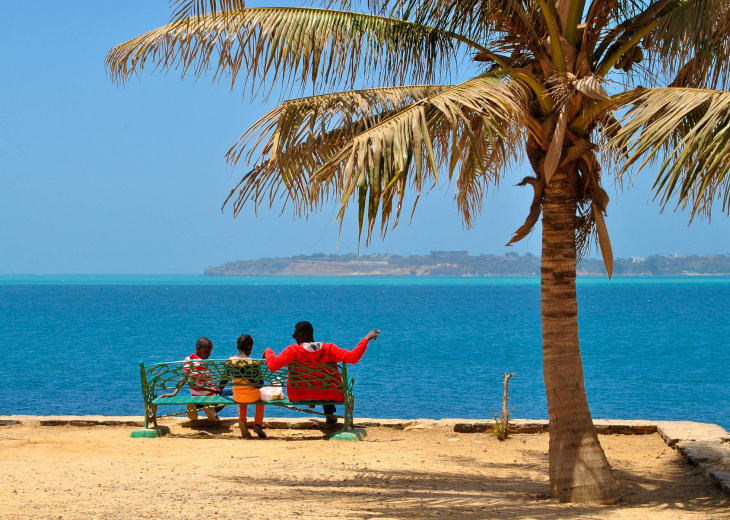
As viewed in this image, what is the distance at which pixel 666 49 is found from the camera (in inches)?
223

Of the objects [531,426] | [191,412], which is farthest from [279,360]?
[531,426]

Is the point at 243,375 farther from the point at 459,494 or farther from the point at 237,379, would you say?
the point at 459,494

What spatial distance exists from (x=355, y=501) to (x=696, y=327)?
5311 cm

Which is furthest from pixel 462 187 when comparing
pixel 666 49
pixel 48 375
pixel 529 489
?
pixel 48 375

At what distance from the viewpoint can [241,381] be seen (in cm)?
793

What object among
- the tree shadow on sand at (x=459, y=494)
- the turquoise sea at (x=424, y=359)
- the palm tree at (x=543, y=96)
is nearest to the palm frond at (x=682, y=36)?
the palm tree at (x=543, y=96)

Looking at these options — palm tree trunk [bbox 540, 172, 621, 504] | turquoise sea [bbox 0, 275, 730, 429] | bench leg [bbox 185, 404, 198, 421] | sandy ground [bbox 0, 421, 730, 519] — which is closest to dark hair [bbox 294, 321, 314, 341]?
sandy ground [bbox 0, 421, 730, 519]

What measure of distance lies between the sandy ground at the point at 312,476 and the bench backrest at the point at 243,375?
0.55m

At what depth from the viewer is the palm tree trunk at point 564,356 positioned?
18.9 feet

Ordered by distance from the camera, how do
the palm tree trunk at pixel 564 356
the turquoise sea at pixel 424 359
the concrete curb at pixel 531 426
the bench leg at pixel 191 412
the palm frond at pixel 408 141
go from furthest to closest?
1. the turquoise sea at pixel 424 359
2. the bench leg at pixel 191 412
3. the concrete curb at pixel 531 426
4. the palm tree trunk at pixel 564 356
5. the palm frond at pixel 408 141

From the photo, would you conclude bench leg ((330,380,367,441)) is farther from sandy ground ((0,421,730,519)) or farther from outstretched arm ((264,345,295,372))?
outstretched arm ((264,345,295,372))

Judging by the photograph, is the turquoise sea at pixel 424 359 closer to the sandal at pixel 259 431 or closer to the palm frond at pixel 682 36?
the sandal at pixel 259 431

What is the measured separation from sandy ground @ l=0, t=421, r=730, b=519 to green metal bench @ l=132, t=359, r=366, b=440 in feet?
1.01

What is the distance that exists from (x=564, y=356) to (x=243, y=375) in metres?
3.43
